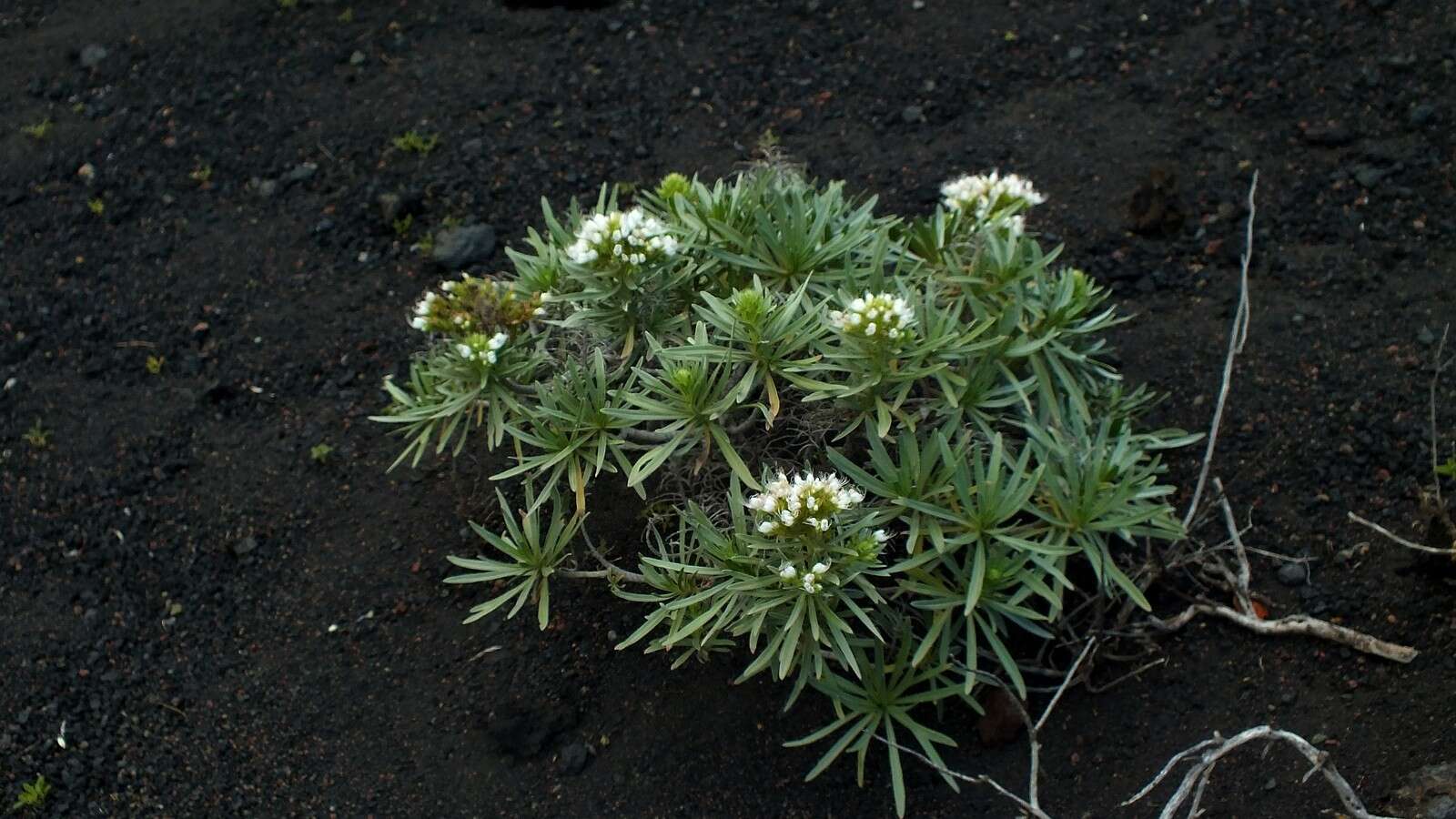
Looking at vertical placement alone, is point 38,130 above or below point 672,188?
below

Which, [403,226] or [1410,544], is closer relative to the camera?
[1410,544]

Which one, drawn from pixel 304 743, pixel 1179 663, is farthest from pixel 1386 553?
pixel 304 743

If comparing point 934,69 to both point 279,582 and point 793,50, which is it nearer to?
point 793,50

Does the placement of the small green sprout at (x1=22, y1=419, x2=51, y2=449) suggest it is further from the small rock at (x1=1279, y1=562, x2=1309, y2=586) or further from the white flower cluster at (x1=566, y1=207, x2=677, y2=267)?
the small rock at (x1=1279, y1=562, x2=1309, y2=586)

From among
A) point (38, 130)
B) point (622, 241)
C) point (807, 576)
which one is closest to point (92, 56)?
point (38, 130)

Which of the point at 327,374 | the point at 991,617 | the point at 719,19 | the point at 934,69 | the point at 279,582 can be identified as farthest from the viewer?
the point at 719,19

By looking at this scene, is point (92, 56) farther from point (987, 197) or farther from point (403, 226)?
point (987, 197)
